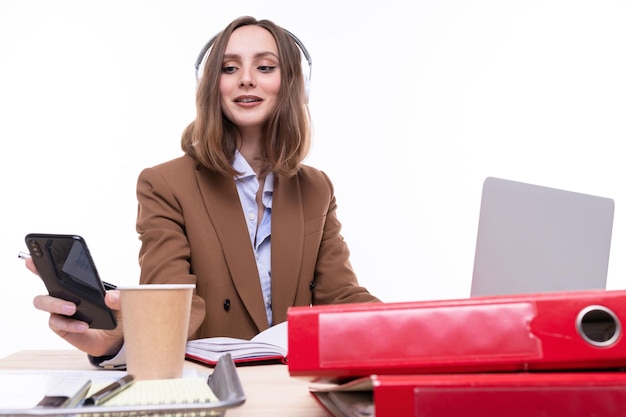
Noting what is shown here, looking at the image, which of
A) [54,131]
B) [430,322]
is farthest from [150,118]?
[430,322]

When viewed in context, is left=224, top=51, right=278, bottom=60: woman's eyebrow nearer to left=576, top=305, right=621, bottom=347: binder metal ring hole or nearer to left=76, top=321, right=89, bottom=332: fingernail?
left=76, top=321, right=89, bottom=332: fingernail

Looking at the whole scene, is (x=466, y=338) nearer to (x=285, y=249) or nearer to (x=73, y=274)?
(x=73, y=274)

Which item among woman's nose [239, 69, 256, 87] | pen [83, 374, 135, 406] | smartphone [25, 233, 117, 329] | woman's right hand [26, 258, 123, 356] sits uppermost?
woman's nose [239, 69, 256, 87]

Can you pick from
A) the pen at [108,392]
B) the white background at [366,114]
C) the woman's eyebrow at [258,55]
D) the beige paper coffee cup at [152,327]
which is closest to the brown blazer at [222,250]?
the woman's eyebrow at [258,55]

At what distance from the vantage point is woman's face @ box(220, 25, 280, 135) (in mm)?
1743

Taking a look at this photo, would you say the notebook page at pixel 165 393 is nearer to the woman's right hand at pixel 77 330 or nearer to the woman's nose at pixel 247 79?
the woman's right hand at pixel 77 330

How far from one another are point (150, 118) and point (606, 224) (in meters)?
2.98

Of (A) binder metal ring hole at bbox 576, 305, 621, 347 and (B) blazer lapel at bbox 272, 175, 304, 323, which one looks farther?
(B) blazer lapel at bbox 272, 175, 304, 323

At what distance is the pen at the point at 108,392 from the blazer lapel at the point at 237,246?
885 mm

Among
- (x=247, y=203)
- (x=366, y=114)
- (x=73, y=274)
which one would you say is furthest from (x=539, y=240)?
(x=366, y=114)

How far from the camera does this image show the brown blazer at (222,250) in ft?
5.02

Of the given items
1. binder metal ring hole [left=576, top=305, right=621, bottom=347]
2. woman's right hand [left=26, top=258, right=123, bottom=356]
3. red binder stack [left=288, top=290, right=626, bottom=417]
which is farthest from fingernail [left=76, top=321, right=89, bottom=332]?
binder metal ring hole [left=576, top=305, right=621, bottom=347]

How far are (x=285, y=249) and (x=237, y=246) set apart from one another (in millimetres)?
149

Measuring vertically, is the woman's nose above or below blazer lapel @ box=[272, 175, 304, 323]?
above
